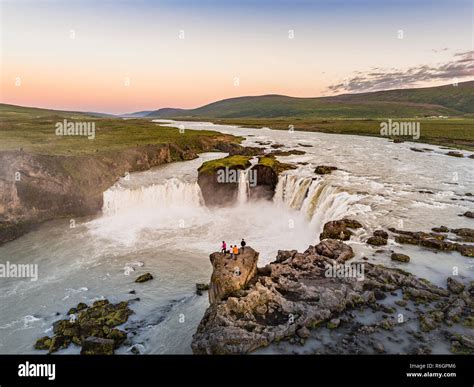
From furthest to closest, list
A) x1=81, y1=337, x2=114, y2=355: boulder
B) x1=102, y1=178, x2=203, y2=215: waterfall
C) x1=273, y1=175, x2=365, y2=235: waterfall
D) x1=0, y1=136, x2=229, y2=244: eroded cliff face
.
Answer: x1=102, y1=178, x2=203, y2=215: waterfall < x1=0, y1=136, x2=229, y2=244: eroded cliff face < x1=273, y1=175, x2=365, y2=235: waterfall < x1=81, y1=337, x2=114, y2=355: boulder

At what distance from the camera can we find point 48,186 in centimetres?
4894

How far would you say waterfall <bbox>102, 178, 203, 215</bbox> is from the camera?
5319 centimetres

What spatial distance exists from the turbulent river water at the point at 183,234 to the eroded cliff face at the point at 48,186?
83.0 inches

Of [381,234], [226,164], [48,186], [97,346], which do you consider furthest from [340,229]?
[48,186]

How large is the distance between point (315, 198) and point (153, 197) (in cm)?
2595

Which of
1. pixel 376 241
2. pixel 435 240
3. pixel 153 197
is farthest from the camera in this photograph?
pixel 153 197

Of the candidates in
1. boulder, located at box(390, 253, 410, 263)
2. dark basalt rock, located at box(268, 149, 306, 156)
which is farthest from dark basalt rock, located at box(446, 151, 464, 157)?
boulder, located at box(390, 253, 410, 263)

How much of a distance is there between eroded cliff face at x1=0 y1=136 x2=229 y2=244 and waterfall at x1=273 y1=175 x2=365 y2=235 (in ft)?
95.5

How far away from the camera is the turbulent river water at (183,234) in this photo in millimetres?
27047

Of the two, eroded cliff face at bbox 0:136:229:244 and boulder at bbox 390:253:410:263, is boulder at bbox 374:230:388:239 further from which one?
eroded cliff face at bbox 0:136:229:244

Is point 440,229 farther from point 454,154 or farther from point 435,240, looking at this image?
point 454,154

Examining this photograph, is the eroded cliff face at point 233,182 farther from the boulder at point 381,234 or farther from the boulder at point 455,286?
the boulder at point 455,286

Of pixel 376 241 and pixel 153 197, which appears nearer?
pixel 376 241
